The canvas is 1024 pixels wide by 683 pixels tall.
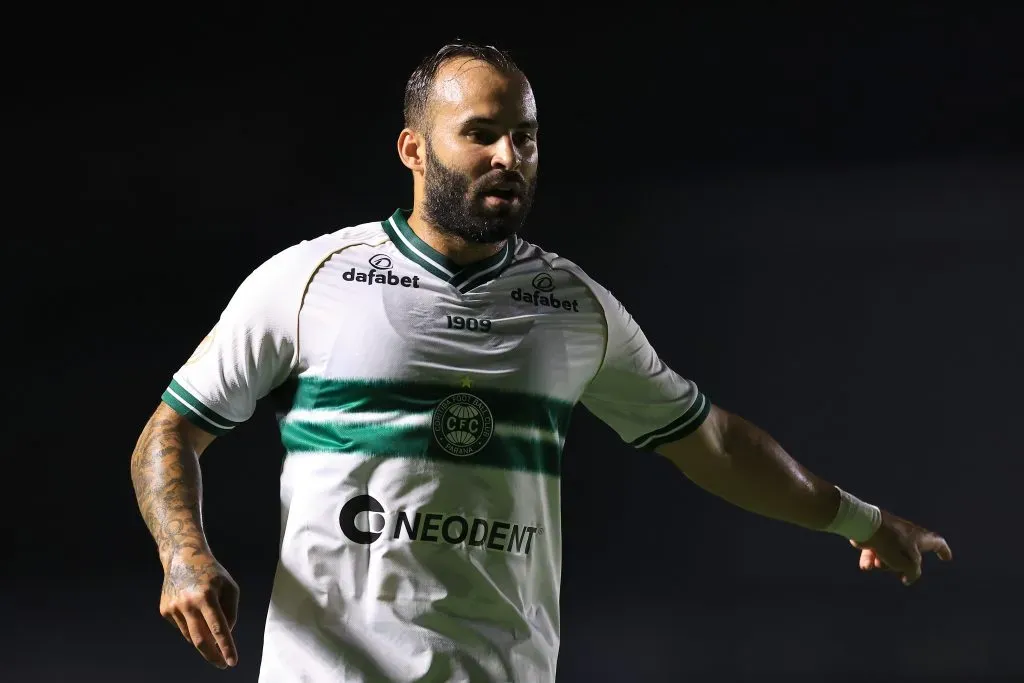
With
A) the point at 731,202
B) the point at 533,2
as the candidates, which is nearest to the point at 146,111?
the point at 533,2

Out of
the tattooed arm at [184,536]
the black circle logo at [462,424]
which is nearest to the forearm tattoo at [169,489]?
the tattooed arm at [184,536]

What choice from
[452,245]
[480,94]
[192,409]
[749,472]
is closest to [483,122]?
[480,94]

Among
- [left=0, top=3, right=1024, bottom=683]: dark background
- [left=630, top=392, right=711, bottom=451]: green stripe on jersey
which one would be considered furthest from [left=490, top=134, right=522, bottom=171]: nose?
[left=0, top=3, right=1024, bottom=683]: dark background

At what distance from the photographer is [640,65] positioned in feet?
10.7

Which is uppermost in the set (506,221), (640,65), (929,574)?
(640,65)

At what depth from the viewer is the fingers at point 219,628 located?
1.30 meters

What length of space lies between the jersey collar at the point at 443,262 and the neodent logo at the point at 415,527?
29cm

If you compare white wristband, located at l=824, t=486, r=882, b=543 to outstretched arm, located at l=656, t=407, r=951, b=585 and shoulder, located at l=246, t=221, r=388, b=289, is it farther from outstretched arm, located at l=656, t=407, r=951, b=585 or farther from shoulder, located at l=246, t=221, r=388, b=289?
shoulder, located at l=246, t=221, r=388, b=289

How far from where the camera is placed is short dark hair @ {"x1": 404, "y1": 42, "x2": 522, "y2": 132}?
1660 mm

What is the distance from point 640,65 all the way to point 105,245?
137 centimetres

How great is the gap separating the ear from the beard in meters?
0.06

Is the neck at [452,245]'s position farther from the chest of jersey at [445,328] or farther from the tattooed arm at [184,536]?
the tattooed arm at [184,536]

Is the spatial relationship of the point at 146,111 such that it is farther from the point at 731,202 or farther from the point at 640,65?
the point at 731,202

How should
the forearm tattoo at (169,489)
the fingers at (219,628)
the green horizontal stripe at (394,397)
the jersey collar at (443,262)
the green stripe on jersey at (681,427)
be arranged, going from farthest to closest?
1. the green stripe on jersey at (681,427)
2. the jersey collar at (443,262)
3. the green horizontal stripe at (394,397)
4. the forearm tattoo at (169,489)
5. the fingers at (219,628)
